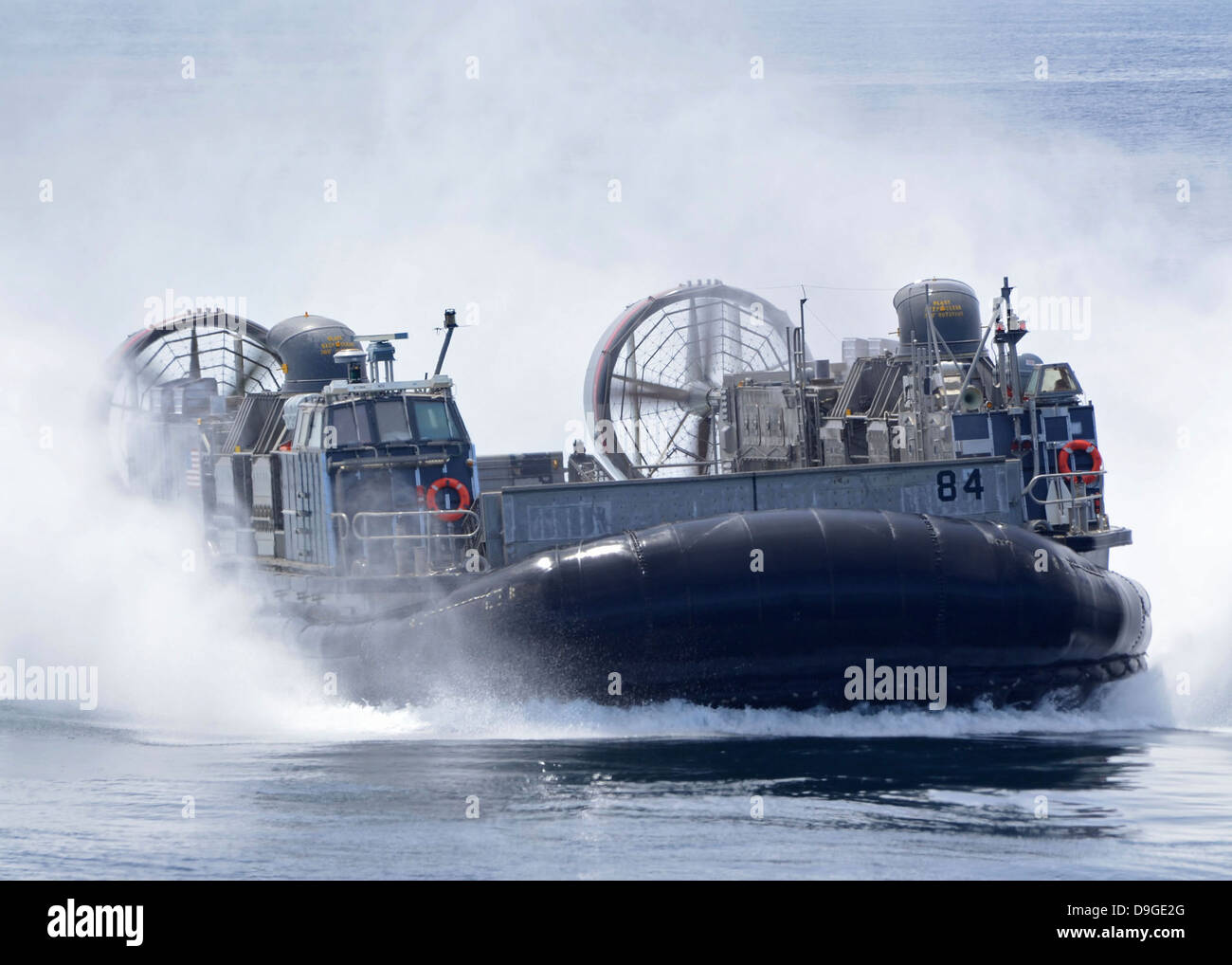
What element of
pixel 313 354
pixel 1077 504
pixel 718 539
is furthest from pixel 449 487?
pixel 1077 504

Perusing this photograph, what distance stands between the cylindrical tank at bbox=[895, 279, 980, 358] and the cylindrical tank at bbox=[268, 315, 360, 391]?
5846 millimetres

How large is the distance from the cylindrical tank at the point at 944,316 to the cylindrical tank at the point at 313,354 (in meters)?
5.85

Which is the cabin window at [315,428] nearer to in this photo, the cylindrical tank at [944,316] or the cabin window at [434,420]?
→ the cabin window at [434,420]

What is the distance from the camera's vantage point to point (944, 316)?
51.6ft

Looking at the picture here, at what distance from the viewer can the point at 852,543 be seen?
10797 millimetres

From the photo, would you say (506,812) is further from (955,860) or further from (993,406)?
(993,406)

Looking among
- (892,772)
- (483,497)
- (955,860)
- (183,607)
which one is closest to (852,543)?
(892,772)

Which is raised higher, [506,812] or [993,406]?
[993,406]

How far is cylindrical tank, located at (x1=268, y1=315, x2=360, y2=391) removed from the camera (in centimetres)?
1641

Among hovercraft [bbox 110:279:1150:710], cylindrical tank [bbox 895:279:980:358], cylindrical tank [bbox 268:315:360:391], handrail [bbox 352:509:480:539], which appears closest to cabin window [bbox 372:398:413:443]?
hovercraft [bbox 110:279:1150:710]

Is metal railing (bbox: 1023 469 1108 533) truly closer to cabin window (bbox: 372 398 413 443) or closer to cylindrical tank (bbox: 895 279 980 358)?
→ cylindrical tank (bbox: 895 279 980 358)

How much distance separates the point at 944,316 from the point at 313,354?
21.8ft
